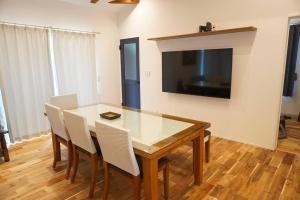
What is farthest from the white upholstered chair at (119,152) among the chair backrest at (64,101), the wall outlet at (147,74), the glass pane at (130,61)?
the glass pane at (130,61)

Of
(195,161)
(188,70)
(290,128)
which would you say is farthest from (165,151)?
(290,128)

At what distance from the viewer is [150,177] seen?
1698 millimetres

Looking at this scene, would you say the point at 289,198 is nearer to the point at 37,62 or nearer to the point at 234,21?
the point at 234,21

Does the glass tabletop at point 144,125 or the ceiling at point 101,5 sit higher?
the ceiling at point 101,5

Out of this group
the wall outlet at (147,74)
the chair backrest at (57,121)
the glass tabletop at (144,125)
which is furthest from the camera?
the wall outlet at (147,74)

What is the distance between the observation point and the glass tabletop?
1.83 meters

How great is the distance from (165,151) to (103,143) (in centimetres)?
59

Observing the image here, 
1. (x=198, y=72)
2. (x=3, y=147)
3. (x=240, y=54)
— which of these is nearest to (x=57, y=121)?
(x=3, y=147)

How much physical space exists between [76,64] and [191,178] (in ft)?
10.9

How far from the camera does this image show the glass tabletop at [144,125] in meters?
1.83

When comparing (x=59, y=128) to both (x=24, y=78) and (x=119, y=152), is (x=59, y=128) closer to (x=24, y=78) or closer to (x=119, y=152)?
(x=119, y=152)

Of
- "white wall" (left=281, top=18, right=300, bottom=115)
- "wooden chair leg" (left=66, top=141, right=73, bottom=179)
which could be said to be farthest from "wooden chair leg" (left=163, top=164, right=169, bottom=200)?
"white wall" (left=281, top=18, right=300, bottom=115)

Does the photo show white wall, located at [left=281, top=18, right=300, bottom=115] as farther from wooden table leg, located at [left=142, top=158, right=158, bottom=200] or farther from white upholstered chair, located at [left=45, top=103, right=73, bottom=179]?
white upholstered chair, located at [left=45, top=103, right=73, bottom=179]

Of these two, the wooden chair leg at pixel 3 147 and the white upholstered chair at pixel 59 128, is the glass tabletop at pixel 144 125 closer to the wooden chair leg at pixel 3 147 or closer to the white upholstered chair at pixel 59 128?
the white upholstered chair at pixel 59 128
